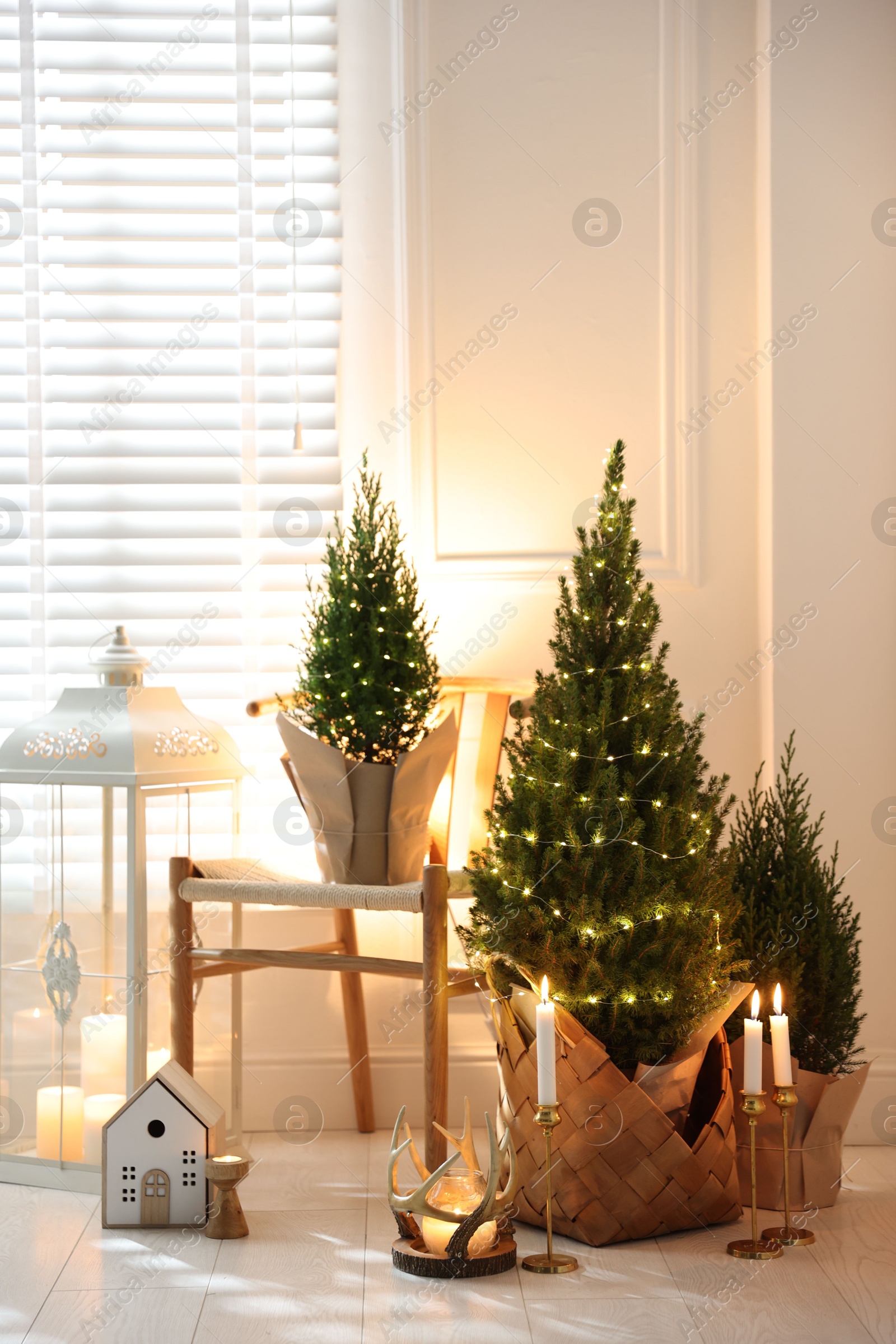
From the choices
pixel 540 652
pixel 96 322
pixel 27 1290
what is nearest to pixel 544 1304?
pixel 27 1290

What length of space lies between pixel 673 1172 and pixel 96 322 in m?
1.85

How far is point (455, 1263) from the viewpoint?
4.95 feet

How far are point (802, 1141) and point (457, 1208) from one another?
56 cm

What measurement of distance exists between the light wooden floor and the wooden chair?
22cm

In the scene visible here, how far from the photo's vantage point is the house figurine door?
1.68 metres

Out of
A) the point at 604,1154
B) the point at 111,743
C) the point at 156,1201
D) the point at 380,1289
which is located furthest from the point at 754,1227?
the point at 111,743

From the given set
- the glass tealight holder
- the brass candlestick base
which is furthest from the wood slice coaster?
the brass candlestick base

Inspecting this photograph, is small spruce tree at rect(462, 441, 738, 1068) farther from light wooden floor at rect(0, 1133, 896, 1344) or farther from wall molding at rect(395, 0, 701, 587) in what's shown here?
wall molding at rect(395, 0, 701, 587)

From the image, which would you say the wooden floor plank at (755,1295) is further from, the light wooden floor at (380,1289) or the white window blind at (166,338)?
the white window blind at (166,338)

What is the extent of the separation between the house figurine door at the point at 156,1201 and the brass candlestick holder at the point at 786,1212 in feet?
2.75

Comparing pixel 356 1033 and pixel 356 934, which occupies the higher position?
pixel 356 934

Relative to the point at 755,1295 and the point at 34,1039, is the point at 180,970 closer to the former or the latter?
the point at 34,1039

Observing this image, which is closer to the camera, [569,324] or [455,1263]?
[455,1263]

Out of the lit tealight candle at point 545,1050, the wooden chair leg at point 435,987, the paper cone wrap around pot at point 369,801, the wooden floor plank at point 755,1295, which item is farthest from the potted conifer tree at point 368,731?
the wooden floor plank at point 755,1295
